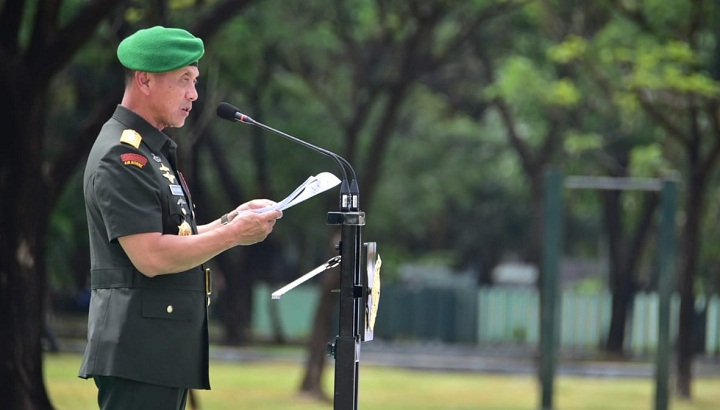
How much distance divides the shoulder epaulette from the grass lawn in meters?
9.40

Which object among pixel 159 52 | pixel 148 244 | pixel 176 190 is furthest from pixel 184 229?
pixel 159 52

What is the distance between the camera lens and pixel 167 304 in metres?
3.97

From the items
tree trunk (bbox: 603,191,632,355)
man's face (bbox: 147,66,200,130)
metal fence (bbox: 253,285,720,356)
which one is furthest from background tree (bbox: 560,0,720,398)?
man's face (bbox: 147,66,200,130)

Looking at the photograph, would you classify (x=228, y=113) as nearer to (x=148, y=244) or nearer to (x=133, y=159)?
(x=133, y=159)

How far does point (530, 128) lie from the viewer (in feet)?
84.6

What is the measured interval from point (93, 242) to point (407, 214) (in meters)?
33.5

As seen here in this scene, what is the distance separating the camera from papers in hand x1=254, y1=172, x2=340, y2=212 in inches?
158

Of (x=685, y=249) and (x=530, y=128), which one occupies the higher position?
(x=530, y=128)

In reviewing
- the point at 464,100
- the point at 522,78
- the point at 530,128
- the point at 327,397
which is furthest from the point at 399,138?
the point at 327,397

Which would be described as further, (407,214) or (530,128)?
(407,214)

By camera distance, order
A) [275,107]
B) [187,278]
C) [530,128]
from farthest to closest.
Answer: [275,107] → [530,128] → [187,278]

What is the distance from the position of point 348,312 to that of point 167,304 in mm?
564

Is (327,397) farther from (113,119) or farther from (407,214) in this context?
(407,214)

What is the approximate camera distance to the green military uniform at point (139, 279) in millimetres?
3896
